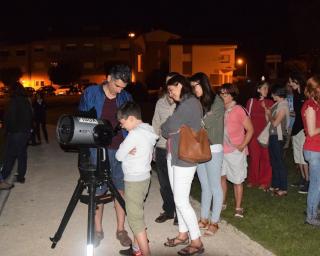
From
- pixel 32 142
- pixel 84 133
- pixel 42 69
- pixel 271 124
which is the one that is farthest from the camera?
pixel 42 69

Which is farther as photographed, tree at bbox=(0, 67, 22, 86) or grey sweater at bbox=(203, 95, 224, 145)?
tree at bbox=(0, 67, 22, 86)

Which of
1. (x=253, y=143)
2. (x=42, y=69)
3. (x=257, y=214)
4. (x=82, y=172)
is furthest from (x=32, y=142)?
(x=42, y=69)

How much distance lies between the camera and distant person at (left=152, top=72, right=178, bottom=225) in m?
5.83

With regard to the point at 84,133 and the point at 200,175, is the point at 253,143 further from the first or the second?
the point at 84,133

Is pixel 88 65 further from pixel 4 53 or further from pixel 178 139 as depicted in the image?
pixel 178 139

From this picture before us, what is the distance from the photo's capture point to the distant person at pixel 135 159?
4637 mm

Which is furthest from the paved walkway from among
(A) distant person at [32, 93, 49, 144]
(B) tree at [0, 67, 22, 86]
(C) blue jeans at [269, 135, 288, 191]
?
(B) tree at [0, 67, 22, 86]

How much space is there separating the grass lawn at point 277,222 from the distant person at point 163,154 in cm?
77

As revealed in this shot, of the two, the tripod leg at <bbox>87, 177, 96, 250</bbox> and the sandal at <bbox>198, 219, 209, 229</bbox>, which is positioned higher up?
the tripod leg at <bbox>87, 177, 96, 250</bbox>

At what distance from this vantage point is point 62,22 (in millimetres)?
71000

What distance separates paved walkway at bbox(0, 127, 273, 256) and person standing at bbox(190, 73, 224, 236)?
1.05 feet

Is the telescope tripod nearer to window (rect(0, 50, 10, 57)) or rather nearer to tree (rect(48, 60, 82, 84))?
tree (rect(48, 60, 82, 84))

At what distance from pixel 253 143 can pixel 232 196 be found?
1029mm

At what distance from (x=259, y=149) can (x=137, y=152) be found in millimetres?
4034
